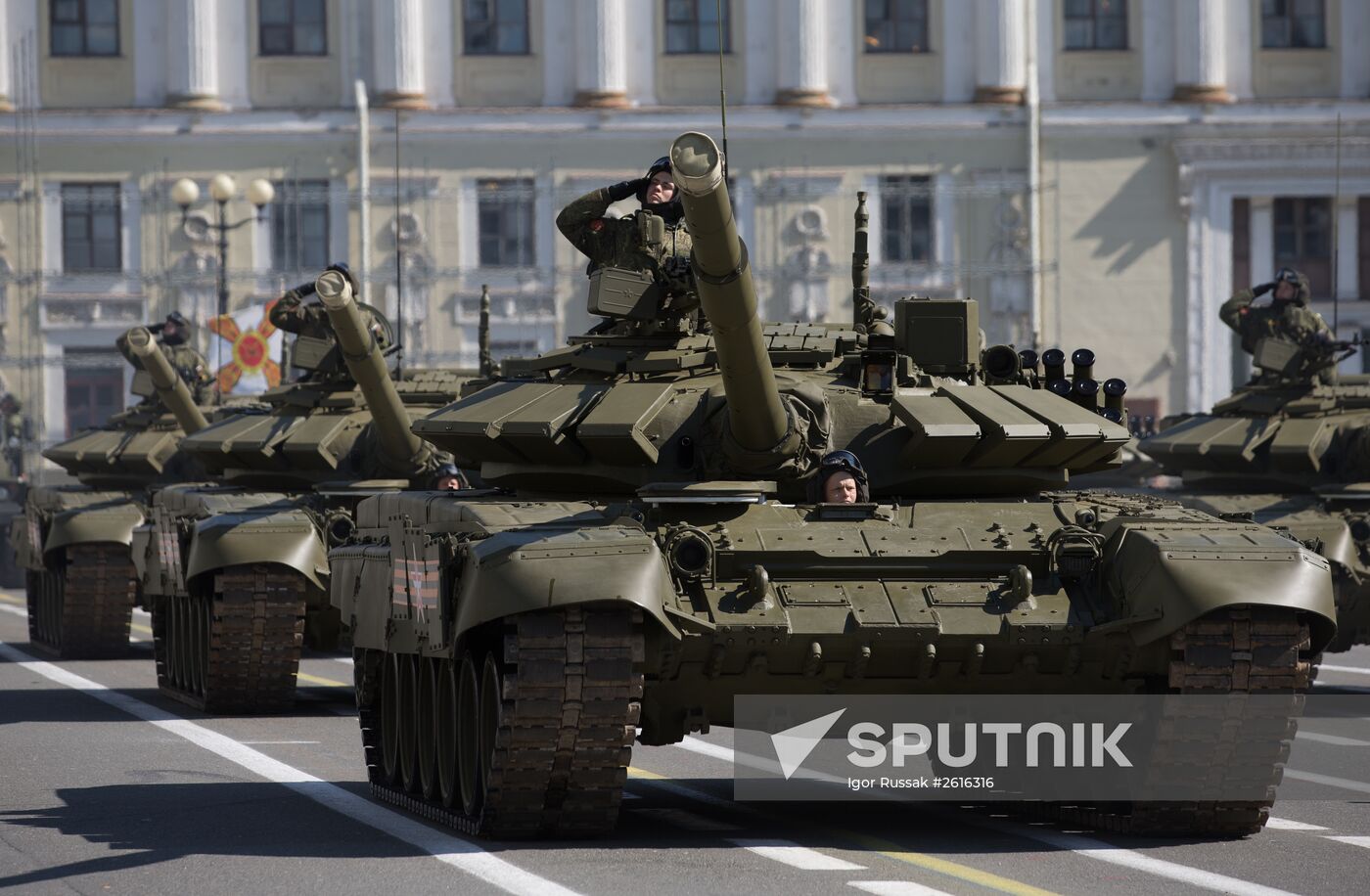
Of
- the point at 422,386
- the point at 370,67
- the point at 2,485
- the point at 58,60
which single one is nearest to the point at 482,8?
the point at 370,67

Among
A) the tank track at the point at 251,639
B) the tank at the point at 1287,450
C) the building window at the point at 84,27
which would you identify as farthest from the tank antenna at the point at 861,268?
the building window at the point at 84,27

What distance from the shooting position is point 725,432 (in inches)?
541

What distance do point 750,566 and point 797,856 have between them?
1.34m

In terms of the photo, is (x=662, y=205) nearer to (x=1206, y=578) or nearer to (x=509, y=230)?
(x=1206, y=578)

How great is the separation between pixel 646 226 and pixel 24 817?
4500mm

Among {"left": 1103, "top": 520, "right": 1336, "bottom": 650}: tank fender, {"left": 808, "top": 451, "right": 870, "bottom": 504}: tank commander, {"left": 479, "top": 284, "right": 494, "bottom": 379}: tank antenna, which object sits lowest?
{"left": 1103, "top": 520, "right": 1336, "bottom": 650}: tank fender

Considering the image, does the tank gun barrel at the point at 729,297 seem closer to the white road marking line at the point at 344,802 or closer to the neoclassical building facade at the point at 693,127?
the white road marking line at the point at 344,802

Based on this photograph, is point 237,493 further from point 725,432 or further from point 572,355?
point 725,432

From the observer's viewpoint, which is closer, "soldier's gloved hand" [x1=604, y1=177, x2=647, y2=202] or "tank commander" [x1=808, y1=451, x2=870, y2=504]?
"tank commander" [x1=808, y1=451, x2=870, y2=504]

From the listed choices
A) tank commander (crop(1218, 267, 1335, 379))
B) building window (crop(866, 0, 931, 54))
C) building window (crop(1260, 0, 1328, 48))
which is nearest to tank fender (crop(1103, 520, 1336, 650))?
tank commander (crop(1218, 267, 1335, 379))

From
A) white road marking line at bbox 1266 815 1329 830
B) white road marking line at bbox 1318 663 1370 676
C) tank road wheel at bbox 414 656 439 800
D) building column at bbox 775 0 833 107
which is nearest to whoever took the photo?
white road marking line at bbox 1266 815 1329 830

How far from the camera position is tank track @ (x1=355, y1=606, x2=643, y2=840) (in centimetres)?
1162

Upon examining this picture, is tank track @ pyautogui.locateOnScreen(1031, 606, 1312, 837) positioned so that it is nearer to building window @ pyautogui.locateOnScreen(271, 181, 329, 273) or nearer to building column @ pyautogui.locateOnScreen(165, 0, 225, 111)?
building window @ pyautogui.locateOnScreen(271, 181, 329, 273)

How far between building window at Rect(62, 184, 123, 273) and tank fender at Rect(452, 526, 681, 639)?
135ft
